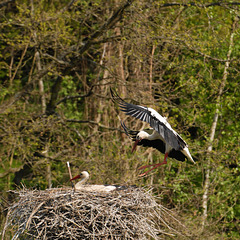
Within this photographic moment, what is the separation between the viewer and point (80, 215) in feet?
21.1

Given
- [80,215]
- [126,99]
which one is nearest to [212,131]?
[126,99]

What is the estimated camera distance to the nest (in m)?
6.39

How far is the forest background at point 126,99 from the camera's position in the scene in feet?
34.6

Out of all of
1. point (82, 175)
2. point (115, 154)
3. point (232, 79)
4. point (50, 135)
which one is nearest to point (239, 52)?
point (232, 79)

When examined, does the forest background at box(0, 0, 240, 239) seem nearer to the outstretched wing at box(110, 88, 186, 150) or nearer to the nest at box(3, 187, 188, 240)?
the outstretched wing at box(110, 88, 186, 150)

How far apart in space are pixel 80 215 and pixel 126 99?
4.53 m

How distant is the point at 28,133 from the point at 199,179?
580 centimetres

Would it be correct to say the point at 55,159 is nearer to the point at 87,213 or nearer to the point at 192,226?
the point at 192,226

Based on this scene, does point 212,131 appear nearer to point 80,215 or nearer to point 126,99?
point 126,99

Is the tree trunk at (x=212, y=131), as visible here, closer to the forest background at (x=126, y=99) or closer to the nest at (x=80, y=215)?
the forest background at (x=126, y=99)

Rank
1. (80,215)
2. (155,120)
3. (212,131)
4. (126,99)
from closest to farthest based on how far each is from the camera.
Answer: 1. (80,215)
2. (155,120)
3. (126,99)
4. (212,131)

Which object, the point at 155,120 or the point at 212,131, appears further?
the point at 212,131

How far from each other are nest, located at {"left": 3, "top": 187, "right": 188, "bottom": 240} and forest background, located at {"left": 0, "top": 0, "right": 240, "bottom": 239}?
2.45m

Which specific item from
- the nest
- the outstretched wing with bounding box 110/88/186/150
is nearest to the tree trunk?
the outstretched wing with bounding box 110/88/186/150
